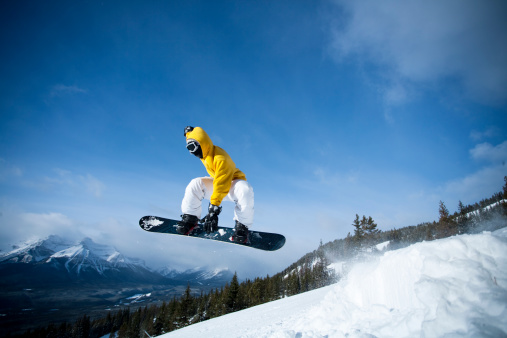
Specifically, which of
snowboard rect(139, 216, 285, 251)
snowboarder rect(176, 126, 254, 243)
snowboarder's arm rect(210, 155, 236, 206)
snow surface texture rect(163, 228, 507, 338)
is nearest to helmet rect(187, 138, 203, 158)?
snowboarder rect(176, 126, 254, 243)

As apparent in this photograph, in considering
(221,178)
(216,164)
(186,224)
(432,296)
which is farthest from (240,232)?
(432,296)

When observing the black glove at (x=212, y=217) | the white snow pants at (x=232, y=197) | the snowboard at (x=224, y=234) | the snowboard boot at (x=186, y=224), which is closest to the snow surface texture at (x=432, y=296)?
the snowboard at (x=224, y=234)

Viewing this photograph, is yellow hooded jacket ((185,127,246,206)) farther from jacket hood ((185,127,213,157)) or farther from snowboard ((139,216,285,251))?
snowboard ((139,216,285,251))

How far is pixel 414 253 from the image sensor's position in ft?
14.8

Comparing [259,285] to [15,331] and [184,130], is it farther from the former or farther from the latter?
[15,331]

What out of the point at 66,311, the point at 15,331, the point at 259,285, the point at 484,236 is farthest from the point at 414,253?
the point at 66,311

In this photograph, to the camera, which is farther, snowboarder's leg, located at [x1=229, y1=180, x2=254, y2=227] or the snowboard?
the snowboard

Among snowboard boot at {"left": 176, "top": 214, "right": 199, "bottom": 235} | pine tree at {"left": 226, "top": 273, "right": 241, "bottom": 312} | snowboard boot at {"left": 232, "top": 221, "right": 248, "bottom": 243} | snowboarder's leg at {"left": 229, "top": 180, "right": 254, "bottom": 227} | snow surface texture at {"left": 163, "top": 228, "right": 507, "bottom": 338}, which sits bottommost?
pine tree at {"left": 226, "top": 273, "right": 241, "bottom": 312}

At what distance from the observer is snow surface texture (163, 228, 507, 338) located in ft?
8.47

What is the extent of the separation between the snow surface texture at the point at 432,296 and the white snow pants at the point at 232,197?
2704 millimetres

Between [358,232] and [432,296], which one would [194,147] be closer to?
[432,296]

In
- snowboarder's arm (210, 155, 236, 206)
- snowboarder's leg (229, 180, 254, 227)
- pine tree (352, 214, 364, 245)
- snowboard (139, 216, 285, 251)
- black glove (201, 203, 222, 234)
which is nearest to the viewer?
snowboarder's arm (210, 155, 236, 206)

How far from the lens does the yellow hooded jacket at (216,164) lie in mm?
4016

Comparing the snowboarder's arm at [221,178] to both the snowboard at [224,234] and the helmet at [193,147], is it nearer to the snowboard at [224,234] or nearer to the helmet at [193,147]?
the helmet at [193,147]
